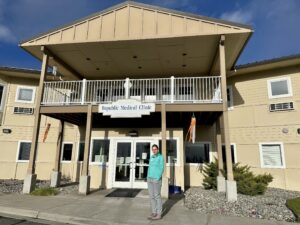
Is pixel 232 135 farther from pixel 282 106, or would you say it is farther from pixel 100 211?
pixel 100 211

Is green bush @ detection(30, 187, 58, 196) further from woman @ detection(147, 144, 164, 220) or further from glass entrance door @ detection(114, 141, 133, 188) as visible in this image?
woman @ detection(147, 144, 164, 220)

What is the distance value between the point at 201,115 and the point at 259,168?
403 cm

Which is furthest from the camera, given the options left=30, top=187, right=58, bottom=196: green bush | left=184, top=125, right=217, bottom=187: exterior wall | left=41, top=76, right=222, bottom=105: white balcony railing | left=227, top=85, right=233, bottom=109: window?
left=227, top=85, right=233, bottom=109: window

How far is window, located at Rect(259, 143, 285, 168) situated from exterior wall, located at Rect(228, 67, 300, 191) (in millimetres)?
165

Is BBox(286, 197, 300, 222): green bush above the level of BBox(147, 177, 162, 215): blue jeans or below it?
below

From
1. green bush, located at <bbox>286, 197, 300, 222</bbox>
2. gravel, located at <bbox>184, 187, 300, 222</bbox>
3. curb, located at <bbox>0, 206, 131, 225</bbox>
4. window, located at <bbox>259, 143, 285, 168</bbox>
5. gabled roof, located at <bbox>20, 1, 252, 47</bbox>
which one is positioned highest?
gabled roof, located at <bbox>20, 1, 252, 47</bbox>

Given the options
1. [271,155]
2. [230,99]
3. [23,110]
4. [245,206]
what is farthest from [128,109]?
[23,110]

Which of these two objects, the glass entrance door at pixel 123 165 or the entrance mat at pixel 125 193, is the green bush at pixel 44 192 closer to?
the entrance mat at pixel 125 193

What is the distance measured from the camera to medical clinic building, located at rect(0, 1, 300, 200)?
9883 millimetres

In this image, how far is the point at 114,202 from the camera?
8.20 metres

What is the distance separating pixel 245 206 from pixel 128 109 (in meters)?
5.49

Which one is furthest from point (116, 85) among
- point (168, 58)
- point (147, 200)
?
point (147, 200)

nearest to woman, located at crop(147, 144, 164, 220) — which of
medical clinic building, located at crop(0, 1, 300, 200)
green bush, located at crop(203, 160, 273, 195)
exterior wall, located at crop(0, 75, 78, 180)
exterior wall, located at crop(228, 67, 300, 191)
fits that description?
medical clinic building, located at crop(0, 1, 300, 200)

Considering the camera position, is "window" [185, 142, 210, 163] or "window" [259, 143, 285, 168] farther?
"window" [185, 142, 210, 163]
